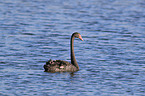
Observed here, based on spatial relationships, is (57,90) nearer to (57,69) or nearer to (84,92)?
(84,92)

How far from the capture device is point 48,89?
1895 cm

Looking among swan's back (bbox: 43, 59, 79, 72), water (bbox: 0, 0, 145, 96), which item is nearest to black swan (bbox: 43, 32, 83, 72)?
swan's back (bbox: 43, 59, 79, 72)

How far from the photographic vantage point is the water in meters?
19.6

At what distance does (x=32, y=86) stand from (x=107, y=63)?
5.88 metres

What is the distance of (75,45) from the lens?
2925cm

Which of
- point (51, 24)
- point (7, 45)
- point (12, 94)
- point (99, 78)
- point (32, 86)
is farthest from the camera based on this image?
point (51, 24)

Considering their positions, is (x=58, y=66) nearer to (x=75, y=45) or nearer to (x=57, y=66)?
(x=57, y=66)

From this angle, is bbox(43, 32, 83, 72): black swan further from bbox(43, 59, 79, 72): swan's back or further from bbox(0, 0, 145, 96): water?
bbox(0, 0, 145, 96): water

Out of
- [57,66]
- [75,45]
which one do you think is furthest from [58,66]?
[75,45]

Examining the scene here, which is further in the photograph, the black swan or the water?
the black swan

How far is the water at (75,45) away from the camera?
1958 cm

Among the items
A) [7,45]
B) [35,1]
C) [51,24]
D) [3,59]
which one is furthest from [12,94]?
[35,1]

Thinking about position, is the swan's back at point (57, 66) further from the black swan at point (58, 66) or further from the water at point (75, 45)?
the water at point (75, 45)

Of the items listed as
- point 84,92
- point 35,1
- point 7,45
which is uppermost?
Answer: point 35,1
